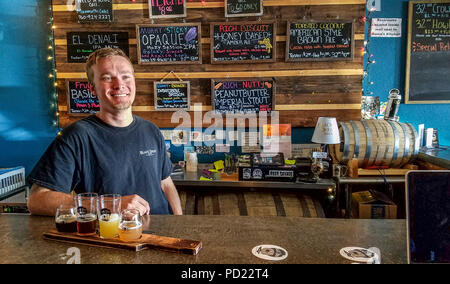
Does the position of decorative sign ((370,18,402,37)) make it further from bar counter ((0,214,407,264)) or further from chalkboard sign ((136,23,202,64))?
bar counter ((0,214,407,264))

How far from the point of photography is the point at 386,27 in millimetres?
3547

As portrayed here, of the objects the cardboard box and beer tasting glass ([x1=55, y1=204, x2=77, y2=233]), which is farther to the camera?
the cardboard box

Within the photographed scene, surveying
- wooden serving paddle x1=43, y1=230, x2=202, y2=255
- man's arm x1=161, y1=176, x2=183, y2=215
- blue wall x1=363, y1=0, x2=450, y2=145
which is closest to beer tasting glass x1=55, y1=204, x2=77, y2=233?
wooden serving paddle x1=43, y1=230, x2=202, y2=255

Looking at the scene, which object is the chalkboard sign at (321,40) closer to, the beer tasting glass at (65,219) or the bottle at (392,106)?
the bottle at (392,106)

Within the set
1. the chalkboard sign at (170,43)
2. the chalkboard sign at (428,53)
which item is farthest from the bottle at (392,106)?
the chalkboard sign at (170,43)

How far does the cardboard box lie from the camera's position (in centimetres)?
294

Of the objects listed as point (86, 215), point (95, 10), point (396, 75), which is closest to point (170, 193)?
point (86, 215)

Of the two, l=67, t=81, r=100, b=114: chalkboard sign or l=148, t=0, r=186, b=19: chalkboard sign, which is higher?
l=148, t=0, r=186, b=19: chalkboard sign

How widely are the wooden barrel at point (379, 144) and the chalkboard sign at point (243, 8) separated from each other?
158cm

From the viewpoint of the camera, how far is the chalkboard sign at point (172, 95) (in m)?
3.61

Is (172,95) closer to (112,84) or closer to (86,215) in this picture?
(112,84)

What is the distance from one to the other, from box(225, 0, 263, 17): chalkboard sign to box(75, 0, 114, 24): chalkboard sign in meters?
1.34

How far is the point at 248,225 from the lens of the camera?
1449 mm
